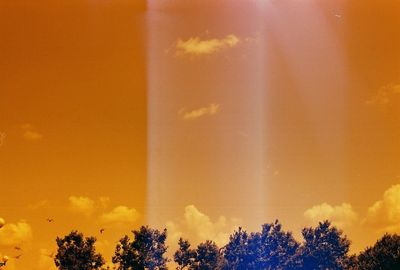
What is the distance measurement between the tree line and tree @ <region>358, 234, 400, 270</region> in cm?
549

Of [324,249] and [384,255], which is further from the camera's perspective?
[324,249]

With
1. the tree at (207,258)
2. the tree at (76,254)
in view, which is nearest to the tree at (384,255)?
the tree at (207,258)

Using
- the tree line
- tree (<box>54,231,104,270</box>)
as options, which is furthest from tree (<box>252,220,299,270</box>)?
tree (<box>54,231,104,270</box>)

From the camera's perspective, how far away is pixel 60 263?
88875mm

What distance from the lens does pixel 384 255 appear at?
77688 mm

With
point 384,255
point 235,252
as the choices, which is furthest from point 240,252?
point 384,255

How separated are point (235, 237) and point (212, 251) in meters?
4.75

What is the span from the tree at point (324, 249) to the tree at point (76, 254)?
1302 inches

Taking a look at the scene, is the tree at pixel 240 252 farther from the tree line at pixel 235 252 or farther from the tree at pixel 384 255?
the tree at pixel 384 255

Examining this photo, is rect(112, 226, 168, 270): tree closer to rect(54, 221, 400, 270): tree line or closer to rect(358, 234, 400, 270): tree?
rect(54, 221, 400, 270): tree line

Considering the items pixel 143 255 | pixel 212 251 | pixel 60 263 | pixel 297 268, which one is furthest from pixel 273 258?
pixel 60 263

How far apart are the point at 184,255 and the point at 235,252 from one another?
847 cm

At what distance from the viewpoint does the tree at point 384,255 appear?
76.9 metres

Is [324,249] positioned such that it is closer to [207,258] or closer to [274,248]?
[274,248]
